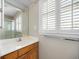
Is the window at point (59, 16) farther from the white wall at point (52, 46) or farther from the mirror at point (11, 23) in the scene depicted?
the mirror at point (11, 23)

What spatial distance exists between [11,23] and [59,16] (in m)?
1.06

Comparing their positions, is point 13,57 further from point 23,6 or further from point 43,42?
point 23,6

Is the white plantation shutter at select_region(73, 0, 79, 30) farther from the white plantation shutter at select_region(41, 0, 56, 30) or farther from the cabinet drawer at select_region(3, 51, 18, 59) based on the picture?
the cabinet drawer at select_region(3, 51, 18, 59)

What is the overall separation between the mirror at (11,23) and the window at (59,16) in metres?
0.56

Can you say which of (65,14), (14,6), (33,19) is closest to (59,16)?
(65,14)

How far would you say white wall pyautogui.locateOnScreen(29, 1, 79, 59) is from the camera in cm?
141

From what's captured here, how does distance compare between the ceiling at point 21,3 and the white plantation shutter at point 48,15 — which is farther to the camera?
the ceiling at point 21,3

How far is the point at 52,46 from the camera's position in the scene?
1.83 m

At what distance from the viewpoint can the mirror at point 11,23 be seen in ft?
5.91

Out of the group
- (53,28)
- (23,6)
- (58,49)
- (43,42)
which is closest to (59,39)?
(58,49)

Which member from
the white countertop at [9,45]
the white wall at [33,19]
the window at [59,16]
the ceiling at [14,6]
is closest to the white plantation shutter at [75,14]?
the window at [59,16]

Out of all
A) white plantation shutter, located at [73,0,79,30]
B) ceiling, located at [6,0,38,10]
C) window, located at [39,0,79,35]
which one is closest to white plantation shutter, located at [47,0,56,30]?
window, located at [39,0,79,35]

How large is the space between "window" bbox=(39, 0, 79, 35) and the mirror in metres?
0.56

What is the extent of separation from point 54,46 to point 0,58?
1.11m
